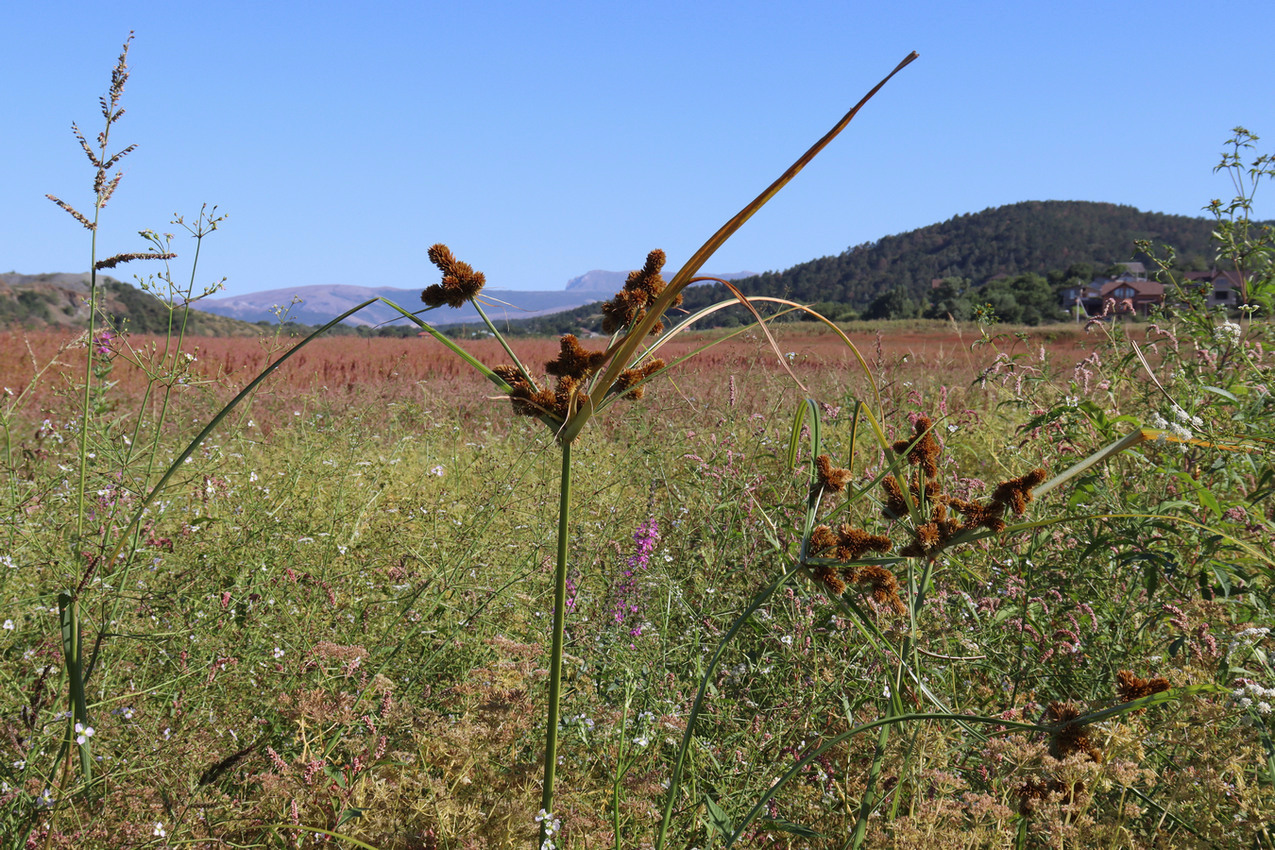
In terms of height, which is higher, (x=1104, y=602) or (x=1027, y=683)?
(x=1104, y=602)

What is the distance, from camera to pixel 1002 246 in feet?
241

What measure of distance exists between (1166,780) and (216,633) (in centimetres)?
248

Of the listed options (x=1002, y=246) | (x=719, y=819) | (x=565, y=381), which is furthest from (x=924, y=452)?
(x=1002, y=246)

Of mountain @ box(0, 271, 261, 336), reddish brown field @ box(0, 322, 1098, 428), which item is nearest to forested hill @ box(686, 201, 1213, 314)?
mountain @ box(0, 271, 261, 336)

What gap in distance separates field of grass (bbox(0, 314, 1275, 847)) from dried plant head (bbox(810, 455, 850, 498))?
7 cm

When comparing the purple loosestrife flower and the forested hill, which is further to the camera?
the forested hill

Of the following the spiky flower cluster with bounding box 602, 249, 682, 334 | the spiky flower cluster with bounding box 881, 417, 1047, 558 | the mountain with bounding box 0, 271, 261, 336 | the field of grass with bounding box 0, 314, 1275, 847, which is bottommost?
the field of grass with bounding box 0, 314, 1275, 847

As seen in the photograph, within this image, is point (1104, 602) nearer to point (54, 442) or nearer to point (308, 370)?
point (54, 442)

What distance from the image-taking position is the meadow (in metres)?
1.12

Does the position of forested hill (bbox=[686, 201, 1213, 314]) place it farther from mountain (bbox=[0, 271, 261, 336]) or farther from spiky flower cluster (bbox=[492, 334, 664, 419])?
spiky flower cluster (bbox=[492, 334, 664, 419])

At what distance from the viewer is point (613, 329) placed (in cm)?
118

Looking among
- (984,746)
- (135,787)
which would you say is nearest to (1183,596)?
(984,746)

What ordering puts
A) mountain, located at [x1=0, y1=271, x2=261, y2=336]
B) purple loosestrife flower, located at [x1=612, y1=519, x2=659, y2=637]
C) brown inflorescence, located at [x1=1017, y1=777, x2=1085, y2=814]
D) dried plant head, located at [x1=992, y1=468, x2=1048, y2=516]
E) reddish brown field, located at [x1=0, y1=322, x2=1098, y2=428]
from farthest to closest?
mountain, located at [x1=0, y1=271, x2=261, y2=336] < reddish brown field, located at [x1=0, y1=322, x2=1098, y2=428] < purple loosestrife flower, located at [x1=612, y1=519, x2=659, y2=637] < brown inflorescence, located at [x1=1017, y1=777, x2=1085, y2=814] < dried plant head, located at [x1=992, y1=468, x2=1048, y2=516]

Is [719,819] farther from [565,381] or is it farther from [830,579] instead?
[565,381]
